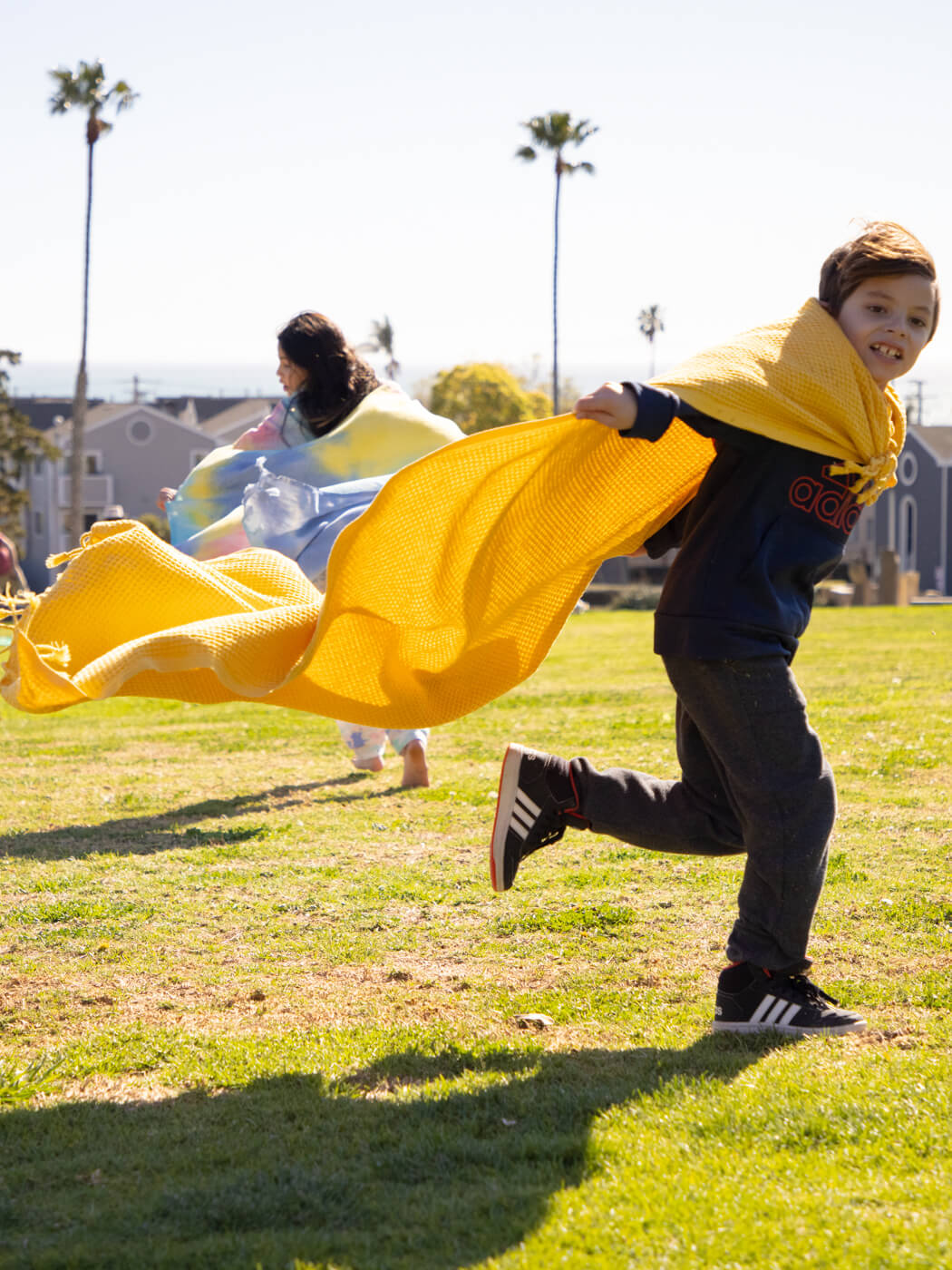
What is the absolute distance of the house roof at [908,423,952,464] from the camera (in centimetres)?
5550

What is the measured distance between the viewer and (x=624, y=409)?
3.14 metres

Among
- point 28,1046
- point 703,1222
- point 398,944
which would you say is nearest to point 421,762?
point 398,944

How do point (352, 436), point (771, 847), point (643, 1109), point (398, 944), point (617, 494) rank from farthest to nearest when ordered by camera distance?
point (352, 436) < point (398, 944) < point (617, 494) < point (771, 847) < point (643, 1109)

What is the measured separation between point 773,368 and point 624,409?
0.48 m

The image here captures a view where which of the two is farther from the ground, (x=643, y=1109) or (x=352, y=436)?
(x=352, y=436)

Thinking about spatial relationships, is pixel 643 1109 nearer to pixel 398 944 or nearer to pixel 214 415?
pixel 398 944

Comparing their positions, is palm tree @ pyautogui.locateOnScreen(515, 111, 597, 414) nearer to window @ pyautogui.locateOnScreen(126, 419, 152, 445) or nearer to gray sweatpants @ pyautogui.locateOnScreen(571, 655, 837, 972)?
Result: window @ pyautogui.locateOnScreen(126, 419, 152, 445)

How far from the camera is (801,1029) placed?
3.38 meters

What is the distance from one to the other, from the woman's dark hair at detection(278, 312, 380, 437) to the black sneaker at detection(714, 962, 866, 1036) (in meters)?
3.63

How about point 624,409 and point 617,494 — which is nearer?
point 624,409

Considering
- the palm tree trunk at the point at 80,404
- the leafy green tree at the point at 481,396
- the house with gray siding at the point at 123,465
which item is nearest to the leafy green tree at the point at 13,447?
the palm tree trunk at the point at 80,404

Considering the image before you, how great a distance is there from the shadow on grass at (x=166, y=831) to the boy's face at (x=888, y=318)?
3626 millimetres

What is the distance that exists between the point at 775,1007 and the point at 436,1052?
2.85 ft

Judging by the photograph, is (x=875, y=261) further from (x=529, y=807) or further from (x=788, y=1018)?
(x=788, y=1018)
